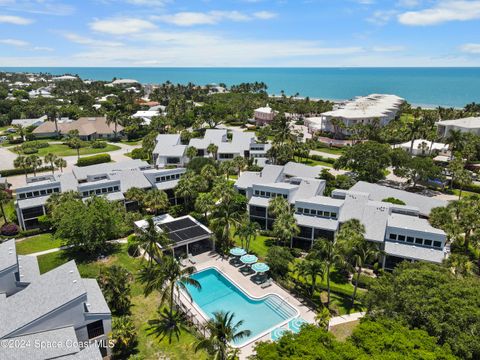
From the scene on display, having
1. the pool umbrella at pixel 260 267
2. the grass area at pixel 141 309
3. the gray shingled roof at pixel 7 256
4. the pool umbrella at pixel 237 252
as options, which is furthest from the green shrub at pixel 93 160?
the pool umbrella at pixel 260 267

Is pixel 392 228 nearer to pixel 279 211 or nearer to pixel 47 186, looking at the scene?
pixel 279 211

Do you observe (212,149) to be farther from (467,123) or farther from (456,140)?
(467,123)

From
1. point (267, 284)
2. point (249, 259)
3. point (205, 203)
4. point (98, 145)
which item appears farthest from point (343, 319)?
point (98, 145)

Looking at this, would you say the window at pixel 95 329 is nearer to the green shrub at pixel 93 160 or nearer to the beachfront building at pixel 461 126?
the green shrub at pixel 93 160

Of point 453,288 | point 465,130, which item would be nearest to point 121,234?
point 453,288

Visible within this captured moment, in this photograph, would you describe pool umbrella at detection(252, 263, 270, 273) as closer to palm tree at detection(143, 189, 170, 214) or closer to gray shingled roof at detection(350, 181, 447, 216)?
palm tree at detection(143, 189, 170, 214)

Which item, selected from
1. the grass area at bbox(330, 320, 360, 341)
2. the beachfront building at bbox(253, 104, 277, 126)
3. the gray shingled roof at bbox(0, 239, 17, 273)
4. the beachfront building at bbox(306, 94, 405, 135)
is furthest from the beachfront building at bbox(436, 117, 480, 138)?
the gray shingled roof at bbox(0, 239, 17, 273)
